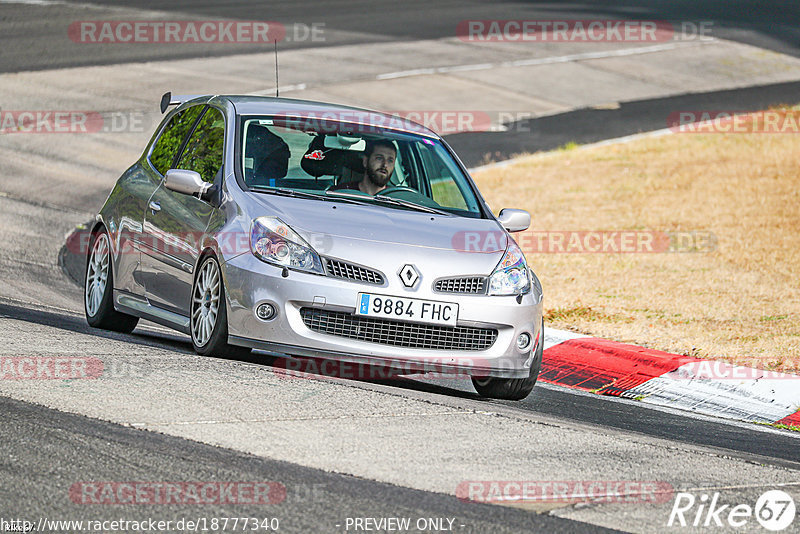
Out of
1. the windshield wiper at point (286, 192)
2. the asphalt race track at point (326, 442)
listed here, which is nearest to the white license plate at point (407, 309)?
the asphalt race track at point (326, 442)

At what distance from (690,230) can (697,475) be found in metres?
9.93

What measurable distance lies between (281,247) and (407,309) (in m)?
0.78

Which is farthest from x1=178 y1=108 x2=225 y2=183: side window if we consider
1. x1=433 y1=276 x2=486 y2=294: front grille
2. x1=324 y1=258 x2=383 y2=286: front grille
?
x1=433 y1=276 x2=486 y2=294: front grille

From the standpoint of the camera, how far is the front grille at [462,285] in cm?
723

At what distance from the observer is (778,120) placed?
23203 millimetres

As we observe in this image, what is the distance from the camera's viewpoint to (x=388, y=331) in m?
7.18

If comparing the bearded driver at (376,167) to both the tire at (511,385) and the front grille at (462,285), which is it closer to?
the front grille at (462,285)

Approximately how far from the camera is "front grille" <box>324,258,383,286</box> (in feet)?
23.3

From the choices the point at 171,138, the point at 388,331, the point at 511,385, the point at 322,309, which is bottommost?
the point at 511,385

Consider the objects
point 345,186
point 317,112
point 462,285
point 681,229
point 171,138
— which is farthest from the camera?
point 681,229

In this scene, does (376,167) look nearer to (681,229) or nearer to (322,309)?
(322,309)

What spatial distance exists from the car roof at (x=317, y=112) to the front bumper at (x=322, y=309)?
1569 mm

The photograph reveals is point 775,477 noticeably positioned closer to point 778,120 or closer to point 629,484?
point 629,484

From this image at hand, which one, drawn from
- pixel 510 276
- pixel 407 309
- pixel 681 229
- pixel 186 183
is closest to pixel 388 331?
pixel 407 309
